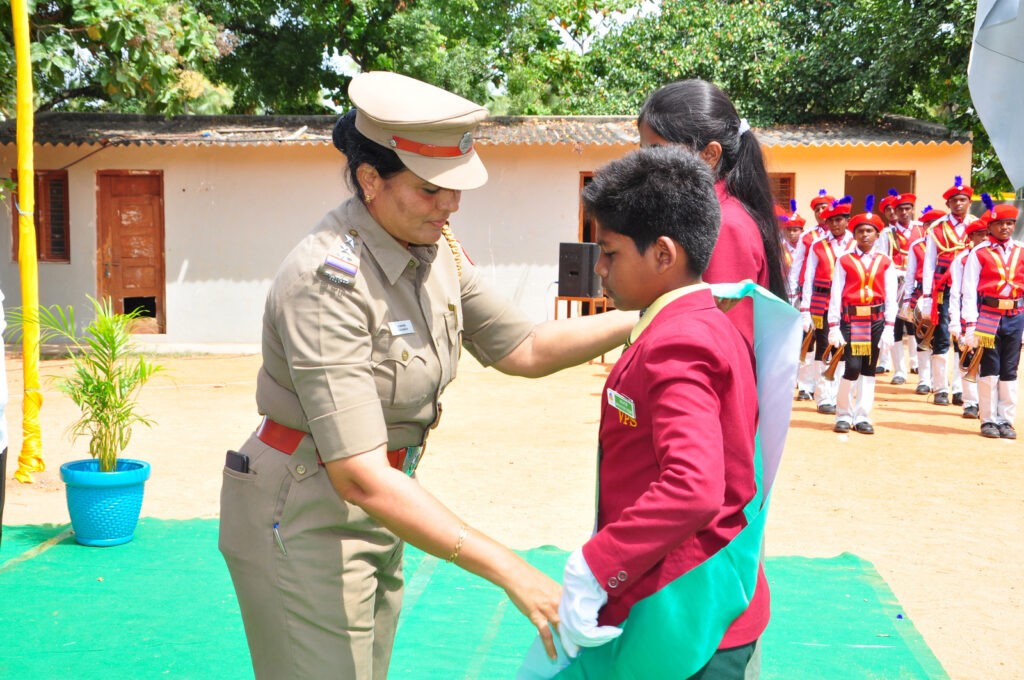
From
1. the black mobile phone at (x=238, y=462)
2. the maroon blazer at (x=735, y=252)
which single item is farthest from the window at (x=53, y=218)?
the maroon blazer at (x=735, y=252)

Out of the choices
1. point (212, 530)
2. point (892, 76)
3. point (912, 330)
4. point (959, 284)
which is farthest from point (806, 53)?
point (212, 530)

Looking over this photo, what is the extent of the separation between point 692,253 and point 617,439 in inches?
14.1

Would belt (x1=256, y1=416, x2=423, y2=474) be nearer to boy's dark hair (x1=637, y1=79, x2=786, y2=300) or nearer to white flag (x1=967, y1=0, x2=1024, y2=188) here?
boy's dark hair (x1=637, y1=79, x2=786, y2=300)

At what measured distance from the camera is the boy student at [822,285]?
965 centimetres

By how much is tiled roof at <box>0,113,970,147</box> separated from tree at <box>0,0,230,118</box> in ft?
2.21

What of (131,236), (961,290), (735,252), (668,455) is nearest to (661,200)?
(735,252)

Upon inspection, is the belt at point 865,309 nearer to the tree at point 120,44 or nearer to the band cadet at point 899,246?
the band cadet at point 899,246

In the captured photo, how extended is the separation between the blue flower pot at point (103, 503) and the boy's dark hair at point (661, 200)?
13.0 ft

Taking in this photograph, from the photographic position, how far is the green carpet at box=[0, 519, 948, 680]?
3586 millimetres

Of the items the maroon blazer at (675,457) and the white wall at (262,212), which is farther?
the white wall at (262,212)

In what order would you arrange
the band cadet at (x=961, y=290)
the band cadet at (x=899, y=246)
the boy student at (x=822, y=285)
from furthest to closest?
1. the band cadet at (x=899, y=246)
2. the boy student at (x=822, y=285)
3. the band cadet at (x=961, y=290)

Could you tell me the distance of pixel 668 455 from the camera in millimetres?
1553

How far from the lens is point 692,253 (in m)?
1.79

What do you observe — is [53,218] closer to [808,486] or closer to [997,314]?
[808,486]
